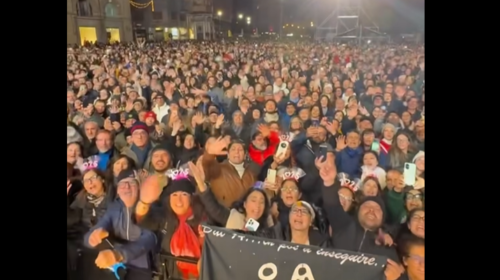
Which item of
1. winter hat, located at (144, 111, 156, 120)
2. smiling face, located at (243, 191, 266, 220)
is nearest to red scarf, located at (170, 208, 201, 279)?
smiling face, located at (243, 191, 266, 220)

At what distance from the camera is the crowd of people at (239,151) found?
2.22 meters

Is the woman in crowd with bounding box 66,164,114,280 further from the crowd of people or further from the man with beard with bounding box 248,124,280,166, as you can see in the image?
the man with beard with bounding box 248,124,280,166

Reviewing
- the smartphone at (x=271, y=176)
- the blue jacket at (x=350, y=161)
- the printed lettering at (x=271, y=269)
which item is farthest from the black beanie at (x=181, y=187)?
the blue jacket at (x=350, y=161)

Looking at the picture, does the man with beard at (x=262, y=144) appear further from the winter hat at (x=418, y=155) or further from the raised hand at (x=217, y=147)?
the winter hat at (x=418, y=155)

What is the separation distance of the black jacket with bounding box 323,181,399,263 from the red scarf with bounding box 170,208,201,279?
28.5 inches

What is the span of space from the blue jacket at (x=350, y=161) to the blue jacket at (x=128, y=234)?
3.57 feet

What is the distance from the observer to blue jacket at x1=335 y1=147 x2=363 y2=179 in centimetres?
228

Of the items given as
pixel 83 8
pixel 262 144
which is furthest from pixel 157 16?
pixel 262 144

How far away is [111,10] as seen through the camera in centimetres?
263

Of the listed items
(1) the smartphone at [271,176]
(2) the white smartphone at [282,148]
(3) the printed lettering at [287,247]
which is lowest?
(3) the printed lettering at [287,247]
